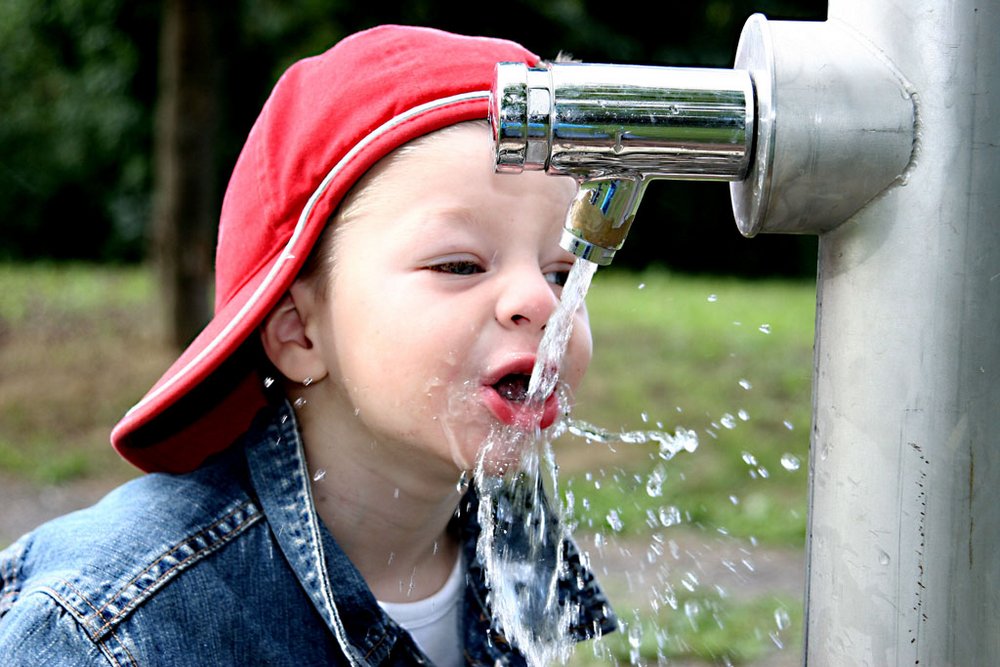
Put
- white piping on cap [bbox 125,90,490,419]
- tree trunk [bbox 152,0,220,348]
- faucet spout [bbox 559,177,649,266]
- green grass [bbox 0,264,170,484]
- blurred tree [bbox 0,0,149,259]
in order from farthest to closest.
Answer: blurred tree [bbox 0,0,149,259] < tree trunk [bbox 152,0,220,348] < green grass [bbox 0,264,170,484] < white piping on cap [bbox 125,90,490,419] < faucet spout [bbox 559,177,649,266]

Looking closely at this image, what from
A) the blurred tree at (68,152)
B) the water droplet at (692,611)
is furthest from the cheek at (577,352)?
the blurred tree at (68,152)

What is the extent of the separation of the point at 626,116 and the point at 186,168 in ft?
18.7

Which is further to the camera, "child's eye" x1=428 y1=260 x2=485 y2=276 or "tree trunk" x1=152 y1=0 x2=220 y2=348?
"tree trunk" x1=152 y1=0 x2=220 y2=348

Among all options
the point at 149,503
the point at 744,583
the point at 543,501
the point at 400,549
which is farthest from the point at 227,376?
the point at 744,583

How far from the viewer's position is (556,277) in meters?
1.55

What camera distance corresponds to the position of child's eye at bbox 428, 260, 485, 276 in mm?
1447

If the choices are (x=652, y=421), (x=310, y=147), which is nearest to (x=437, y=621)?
(x=310, y=147)

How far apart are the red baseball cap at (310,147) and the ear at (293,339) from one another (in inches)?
2.5

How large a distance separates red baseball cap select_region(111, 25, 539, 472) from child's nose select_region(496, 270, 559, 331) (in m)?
0.25

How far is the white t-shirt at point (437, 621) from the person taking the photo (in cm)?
174

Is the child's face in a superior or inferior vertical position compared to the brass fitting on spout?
inferior

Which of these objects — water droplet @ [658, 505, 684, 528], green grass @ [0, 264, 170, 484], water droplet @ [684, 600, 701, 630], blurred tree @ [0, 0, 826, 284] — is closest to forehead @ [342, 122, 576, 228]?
water droplet @ [658, 505, 684, 528]

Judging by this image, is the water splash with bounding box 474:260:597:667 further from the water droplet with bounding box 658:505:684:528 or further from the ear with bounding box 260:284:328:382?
the ear with bounding box 260:284:328:382

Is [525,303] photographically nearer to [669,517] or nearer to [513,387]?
[513,387]
